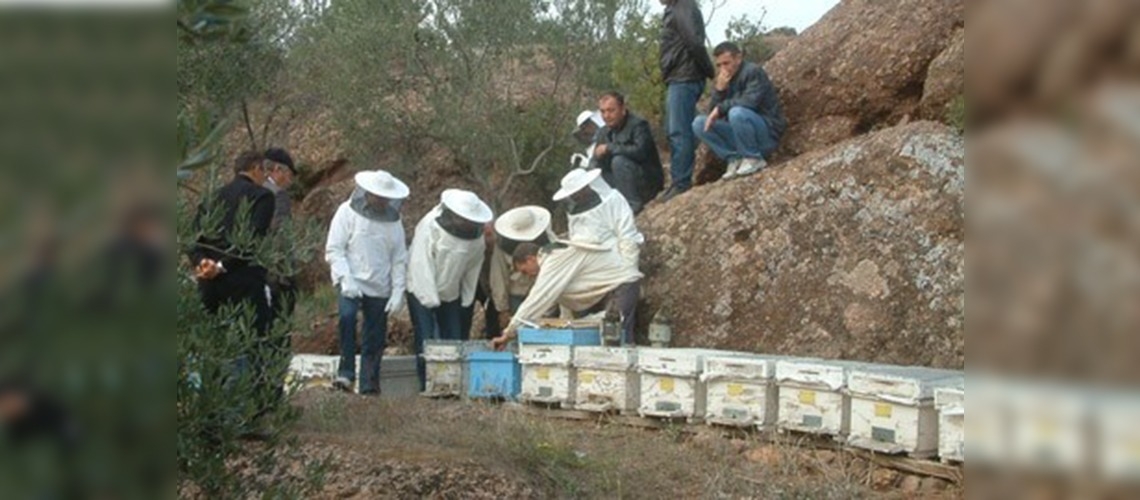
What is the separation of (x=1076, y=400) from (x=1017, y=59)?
15cm

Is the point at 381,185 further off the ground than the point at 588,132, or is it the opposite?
the point at 588,132

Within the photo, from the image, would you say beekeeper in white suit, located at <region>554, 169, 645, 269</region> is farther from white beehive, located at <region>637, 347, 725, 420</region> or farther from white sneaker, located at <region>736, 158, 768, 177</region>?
white beehive, located at <region>637, 347, 725, 420</region>

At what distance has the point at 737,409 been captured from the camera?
9.11 m

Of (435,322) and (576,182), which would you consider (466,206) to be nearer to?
(576,182)

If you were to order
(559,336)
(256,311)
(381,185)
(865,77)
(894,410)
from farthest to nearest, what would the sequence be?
(865,77) < (559,336) < (381,185) < (894,410) < (256,311)

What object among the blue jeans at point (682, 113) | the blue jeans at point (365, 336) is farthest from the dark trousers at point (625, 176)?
the blue jeans at point (365, 336)

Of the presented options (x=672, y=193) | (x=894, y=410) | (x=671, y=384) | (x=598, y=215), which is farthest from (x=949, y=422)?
(x=672, y=193)

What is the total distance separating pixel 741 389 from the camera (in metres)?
9.09

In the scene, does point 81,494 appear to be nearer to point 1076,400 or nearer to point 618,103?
point 1076,400

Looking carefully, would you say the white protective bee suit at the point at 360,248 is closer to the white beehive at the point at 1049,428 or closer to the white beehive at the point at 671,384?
the white beehive at the point at 671,384

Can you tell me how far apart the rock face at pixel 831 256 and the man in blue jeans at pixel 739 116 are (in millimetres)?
286

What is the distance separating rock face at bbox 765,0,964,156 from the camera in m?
13.4

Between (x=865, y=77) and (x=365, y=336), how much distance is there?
5620mm

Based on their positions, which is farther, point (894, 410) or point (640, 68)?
point (640, 68)
